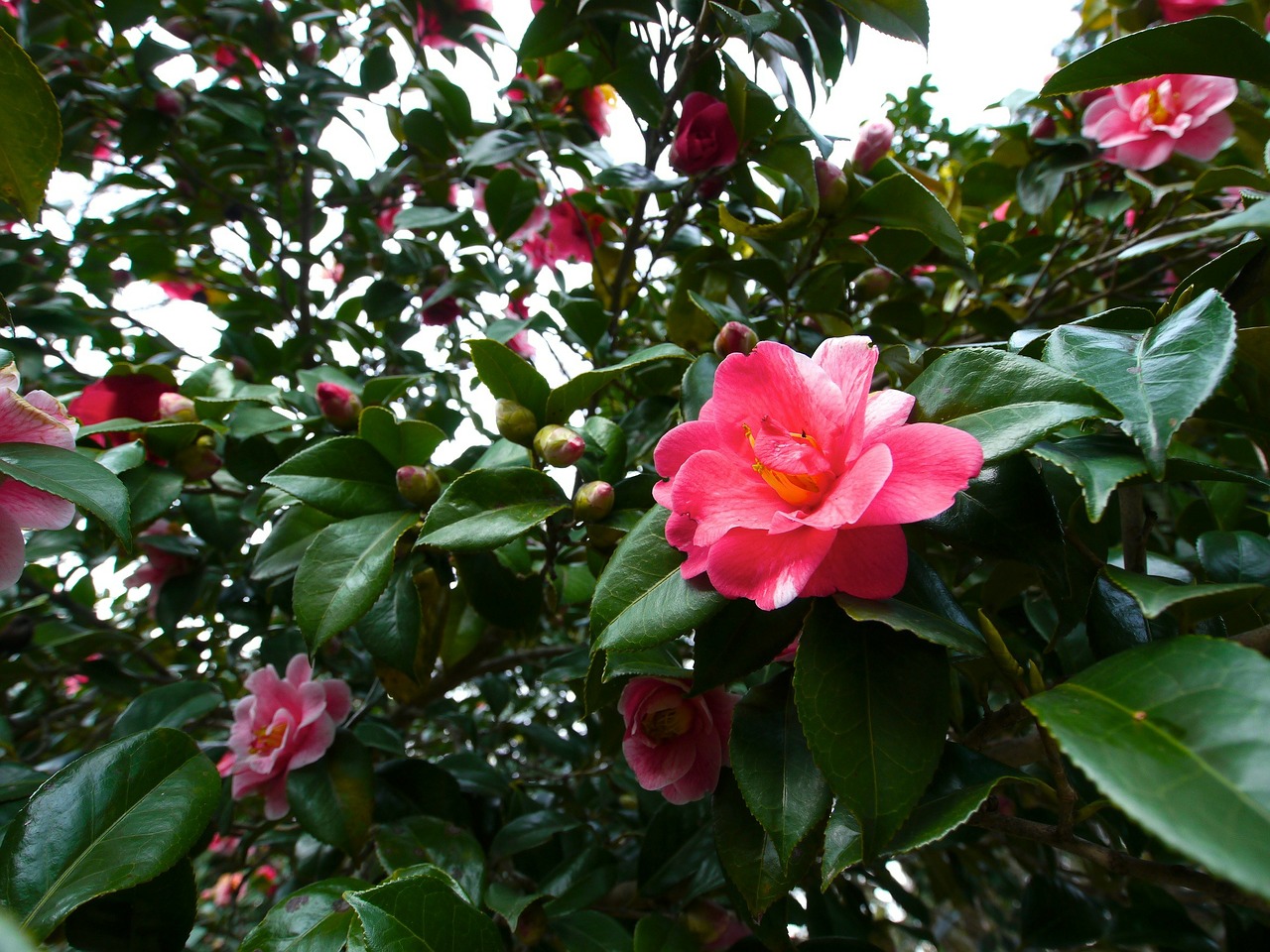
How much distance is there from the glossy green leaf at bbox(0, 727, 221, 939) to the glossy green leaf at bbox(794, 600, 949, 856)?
44 centimetres

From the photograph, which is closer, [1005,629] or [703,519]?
[703,519]

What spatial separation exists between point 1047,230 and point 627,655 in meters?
1.16

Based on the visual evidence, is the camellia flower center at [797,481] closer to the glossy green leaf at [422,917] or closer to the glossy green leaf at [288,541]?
the glossy green leaf at [422,917]

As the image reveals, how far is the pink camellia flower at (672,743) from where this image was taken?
557mm

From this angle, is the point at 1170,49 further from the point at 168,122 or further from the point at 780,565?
the point at 168,122

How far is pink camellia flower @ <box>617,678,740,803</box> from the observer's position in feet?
1.83

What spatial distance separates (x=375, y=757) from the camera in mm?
1045

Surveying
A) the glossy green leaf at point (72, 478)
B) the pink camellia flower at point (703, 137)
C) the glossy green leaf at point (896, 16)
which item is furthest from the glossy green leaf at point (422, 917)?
the glossy green leaf at point (896, 16)

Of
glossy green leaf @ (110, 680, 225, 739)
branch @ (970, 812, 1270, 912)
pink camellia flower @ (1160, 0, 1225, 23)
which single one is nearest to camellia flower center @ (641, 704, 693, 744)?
branch @ (970, 812, 1270, 912)

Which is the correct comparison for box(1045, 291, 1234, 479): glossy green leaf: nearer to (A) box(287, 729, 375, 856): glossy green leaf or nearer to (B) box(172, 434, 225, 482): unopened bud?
(A) box(287, 729, 375, 856): glossy green leaf

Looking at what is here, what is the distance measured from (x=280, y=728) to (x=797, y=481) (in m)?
0.69

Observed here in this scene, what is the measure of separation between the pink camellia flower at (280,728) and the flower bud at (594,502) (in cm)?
43

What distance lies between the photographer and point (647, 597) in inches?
17.0

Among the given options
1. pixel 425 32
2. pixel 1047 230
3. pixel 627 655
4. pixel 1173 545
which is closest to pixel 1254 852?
pixel 627 655
